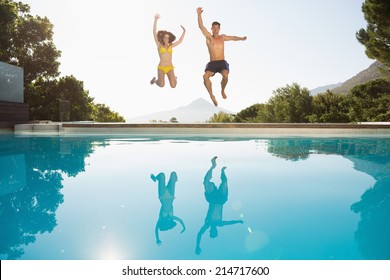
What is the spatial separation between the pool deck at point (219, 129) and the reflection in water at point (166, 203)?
22.3 feet

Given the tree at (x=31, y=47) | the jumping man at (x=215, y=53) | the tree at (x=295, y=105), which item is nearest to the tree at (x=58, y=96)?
the tree at (x=31, y=47)

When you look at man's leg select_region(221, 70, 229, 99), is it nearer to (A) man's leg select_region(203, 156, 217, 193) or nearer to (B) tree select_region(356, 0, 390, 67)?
(A) man's leg select_region(203, 156, 217, 193)

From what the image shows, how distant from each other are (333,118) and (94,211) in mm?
23203

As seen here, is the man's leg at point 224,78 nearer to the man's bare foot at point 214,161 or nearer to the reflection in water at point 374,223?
the man's bare foot at point 214,161

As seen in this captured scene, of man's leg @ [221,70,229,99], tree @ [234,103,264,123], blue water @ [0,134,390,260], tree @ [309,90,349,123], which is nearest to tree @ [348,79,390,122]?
tree @ [309,90,349,123]

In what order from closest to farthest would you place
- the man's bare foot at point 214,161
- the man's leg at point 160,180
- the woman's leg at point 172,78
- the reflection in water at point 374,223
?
the reflection in water at point 374,223 < the man's leg at point 160,180 < the man's bare foot at point 214,161 < the woman's leg at point 172,78

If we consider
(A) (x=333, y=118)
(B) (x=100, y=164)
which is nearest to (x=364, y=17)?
(A) (x=333, y=118)

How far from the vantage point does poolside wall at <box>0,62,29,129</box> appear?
12930 millimetres

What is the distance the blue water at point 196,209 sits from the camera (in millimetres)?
2316

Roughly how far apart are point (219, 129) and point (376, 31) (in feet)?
41.6

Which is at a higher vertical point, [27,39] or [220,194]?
[27,39]

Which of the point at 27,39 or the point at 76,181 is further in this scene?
the point at 27,39
